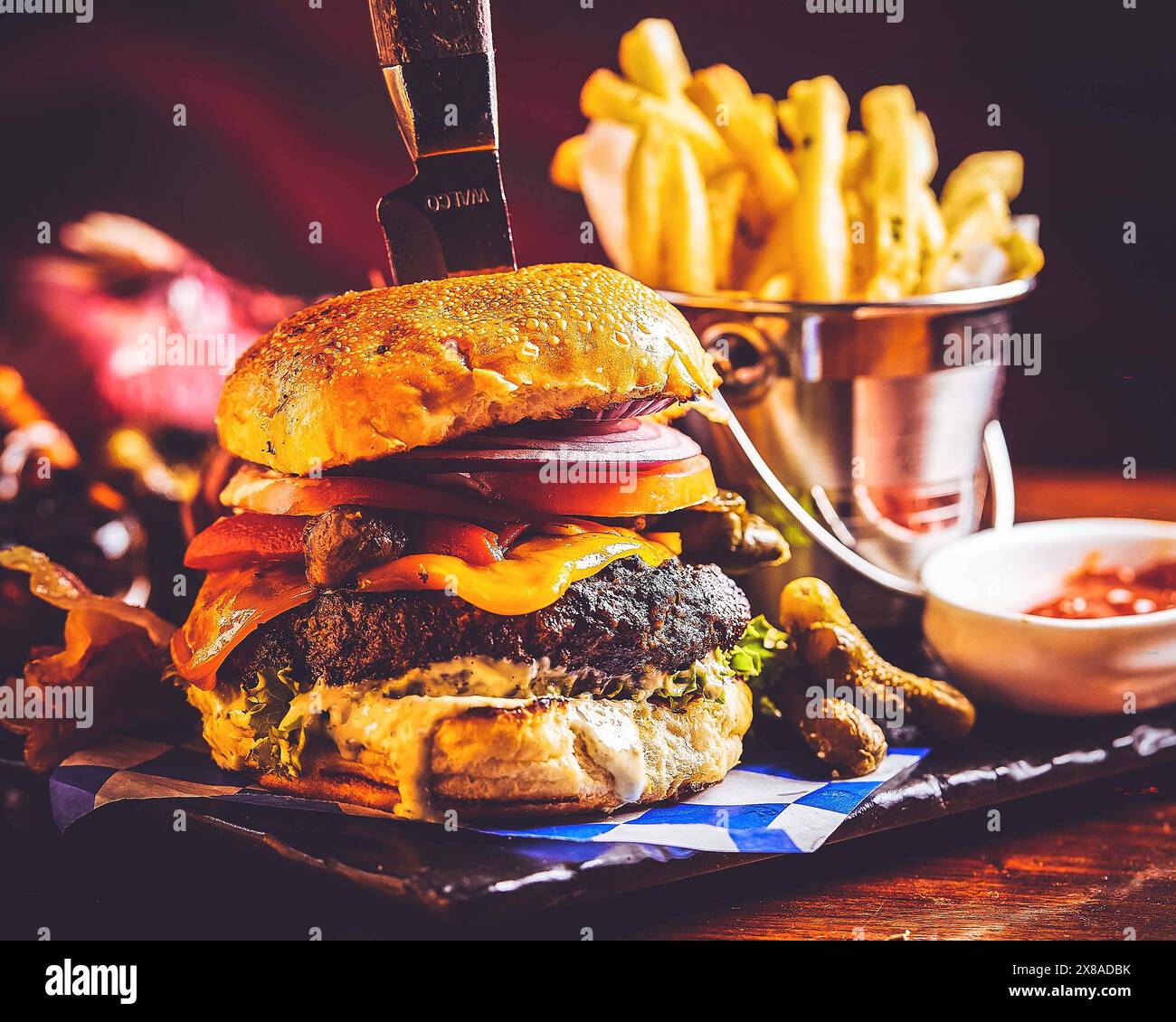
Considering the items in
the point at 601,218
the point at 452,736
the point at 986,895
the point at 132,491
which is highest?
the point at 601,218

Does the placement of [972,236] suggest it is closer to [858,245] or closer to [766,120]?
[858,245]

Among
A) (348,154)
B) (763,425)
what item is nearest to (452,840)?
(763,425)

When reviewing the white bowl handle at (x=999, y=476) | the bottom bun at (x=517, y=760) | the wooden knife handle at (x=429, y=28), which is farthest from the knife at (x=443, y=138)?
the white bowl handle at (x=999, y=476)

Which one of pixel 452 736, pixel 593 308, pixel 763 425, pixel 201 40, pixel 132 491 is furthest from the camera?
pixel 201 40

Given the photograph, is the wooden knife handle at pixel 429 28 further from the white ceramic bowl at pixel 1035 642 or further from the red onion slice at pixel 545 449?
the white ceramic bowl at pixel 1035 642

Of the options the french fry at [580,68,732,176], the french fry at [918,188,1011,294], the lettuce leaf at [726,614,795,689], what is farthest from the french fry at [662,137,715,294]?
the lettuce leaf at [726,614,795,689]

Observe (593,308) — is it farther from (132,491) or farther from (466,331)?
(132,491)

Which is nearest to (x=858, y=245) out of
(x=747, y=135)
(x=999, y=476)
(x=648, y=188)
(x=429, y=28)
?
(x=747, y=135)
